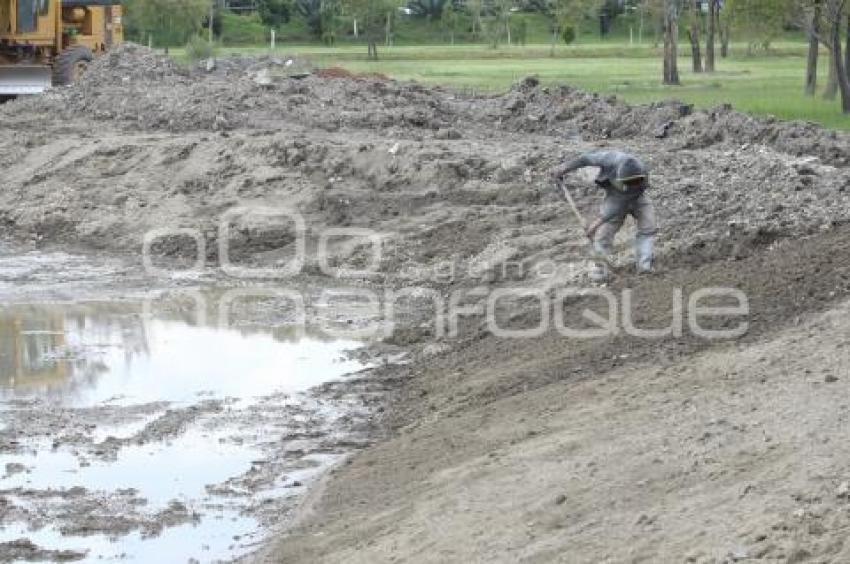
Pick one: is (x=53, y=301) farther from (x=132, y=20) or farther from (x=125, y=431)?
(x=132, y=20)

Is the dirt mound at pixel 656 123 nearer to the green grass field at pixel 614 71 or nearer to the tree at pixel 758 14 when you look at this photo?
the green grass field at pixel 614 71

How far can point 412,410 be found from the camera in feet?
44.2

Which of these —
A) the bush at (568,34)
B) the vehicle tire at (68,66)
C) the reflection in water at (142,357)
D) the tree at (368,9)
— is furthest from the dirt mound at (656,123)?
the bush at (568,34)

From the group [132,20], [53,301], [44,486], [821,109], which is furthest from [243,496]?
[132,20]

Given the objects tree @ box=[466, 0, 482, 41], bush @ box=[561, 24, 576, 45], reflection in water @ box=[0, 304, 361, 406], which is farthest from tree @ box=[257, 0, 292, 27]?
reflection in water @ box=[0, 304, 361, 406]

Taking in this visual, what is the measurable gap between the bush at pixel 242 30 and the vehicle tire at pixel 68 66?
45311mm

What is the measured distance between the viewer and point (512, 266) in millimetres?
18359

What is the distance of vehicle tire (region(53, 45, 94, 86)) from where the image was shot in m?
34.6

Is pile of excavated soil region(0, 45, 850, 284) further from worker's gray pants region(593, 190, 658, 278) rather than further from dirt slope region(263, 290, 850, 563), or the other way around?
dirt slope region(263, 290, 850, 563)

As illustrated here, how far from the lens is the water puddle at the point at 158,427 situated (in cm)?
1091

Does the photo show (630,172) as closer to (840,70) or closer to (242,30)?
(840,70)

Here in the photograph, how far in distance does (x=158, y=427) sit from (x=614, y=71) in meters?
45.0

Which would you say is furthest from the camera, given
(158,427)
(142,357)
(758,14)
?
(758,14)

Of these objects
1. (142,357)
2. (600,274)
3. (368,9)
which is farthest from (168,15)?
(600,274)
